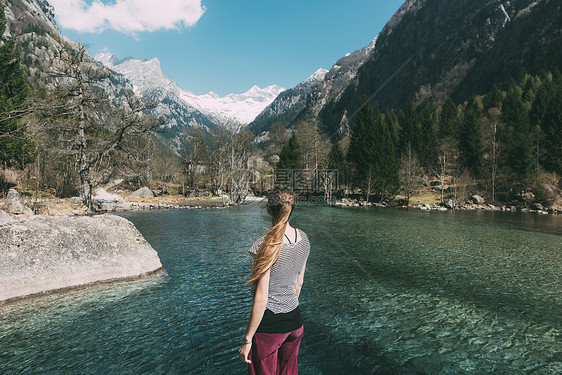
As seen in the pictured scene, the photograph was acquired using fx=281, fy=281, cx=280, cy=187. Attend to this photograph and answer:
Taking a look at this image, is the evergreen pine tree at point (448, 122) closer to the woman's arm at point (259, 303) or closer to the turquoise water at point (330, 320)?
the turquoise water at point (330, 320)

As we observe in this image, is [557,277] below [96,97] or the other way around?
below

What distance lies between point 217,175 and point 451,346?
193ft

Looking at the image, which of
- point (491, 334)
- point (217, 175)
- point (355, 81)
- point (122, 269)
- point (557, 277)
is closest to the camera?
point (491, 334)

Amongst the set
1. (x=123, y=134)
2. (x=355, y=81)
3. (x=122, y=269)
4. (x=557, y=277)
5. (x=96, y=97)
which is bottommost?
(x=557, y=277)

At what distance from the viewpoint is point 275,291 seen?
9.38 feet

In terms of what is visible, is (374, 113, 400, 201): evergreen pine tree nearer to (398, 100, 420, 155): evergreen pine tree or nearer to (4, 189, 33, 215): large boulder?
(398, 100, 420, 155): evergreen pine tree

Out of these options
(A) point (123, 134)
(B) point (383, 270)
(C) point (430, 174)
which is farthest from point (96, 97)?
(C) point (430, 174)

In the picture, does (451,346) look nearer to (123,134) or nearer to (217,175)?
(123,134)

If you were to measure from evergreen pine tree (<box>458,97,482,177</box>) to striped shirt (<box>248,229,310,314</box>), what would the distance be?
63015 mm

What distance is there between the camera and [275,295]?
287 centimetres

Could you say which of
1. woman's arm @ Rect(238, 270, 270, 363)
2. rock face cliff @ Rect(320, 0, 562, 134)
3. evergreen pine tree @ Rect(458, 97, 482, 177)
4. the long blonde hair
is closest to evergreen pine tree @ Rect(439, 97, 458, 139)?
evergreen pine tree @ Rect(458, 97, 482, 177)

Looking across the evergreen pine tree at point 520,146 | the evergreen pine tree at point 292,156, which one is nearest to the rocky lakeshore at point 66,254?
the evergreen pine tree at point 520,146

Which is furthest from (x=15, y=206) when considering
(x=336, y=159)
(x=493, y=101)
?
(x=493, y=101)

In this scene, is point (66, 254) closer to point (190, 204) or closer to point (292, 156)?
point (190, 204)
